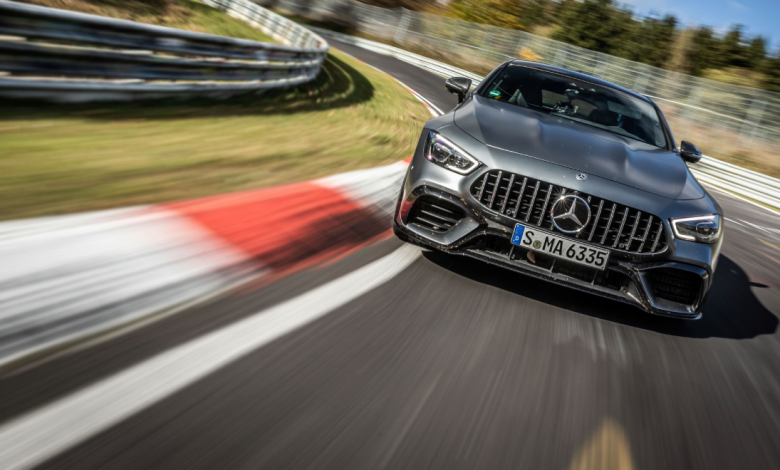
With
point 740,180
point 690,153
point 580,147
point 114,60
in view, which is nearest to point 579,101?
point 690,153

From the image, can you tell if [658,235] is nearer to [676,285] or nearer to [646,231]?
[646,231]

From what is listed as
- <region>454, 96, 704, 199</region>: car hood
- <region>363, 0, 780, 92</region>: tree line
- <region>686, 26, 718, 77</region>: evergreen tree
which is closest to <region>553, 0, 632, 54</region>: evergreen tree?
<region>363, 0, 780, 92</region>: tree line

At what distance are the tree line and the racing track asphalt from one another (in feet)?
102

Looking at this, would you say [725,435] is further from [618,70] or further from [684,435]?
[618,70]

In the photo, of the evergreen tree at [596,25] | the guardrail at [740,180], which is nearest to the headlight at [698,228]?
the guardrail at [740,180]

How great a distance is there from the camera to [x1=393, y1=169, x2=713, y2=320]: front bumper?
3576 millimetres

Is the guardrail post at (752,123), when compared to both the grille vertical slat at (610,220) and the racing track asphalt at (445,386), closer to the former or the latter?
the racing track asphalt at (445,386)

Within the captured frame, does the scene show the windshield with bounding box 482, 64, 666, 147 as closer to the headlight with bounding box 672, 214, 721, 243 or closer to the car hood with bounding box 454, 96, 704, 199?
the car hood with bounding box 454, 96, 704, 199

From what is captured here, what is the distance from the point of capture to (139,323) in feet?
8.46

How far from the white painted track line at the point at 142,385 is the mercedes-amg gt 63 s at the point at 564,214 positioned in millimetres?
847

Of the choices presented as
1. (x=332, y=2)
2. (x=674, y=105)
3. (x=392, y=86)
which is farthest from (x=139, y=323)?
(x=332, y=2)

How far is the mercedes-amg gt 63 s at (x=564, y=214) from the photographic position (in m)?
3.54

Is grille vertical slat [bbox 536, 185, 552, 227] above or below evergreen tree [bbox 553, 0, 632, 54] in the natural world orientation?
above

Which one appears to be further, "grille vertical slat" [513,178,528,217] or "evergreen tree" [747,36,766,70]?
"evergreen tree" [747,36,766,70]
